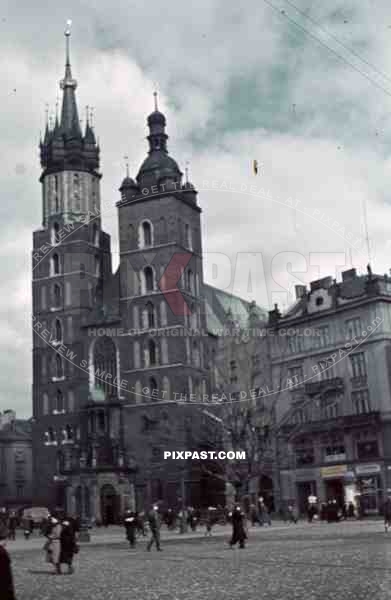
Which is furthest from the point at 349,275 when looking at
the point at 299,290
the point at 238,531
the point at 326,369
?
the point at 238,531

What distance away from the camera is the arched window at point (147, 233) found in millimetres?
79688

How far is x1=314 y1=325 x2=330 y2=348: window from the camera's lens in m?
62.6

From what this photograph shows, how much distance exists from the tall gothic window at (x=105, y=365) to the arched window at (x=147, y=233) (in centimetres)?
966

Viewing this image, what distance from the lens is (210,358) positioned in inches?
3059

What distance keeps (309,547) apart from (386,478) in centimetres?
3192

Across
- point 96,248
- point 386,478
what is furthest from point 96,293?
point 386,478

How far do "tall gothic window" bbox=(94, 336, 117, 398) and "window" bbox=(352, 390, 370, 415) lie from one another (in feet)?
85.8

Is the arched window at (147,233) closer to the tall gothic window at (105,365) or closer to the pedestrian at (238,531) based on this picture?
the tall gothic window at (105,365)

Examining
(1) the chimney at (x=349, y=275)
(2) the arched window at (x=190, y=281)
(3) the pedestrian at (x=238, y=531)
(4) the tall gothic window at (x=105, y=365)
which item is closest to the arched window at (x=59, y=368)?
(4) the tall gothic window at (x=105, y=365)

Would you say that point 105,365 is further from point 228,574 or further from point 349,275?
point 228,574

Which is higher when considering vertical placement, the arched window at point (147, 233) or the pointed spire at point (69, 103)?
the pointed spire at point (69, 103)

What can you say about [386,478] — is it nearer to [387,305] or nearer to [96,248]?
[387,305]

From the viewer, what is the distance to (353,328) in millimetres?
60781

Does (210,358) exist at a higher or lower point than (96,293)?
lower
